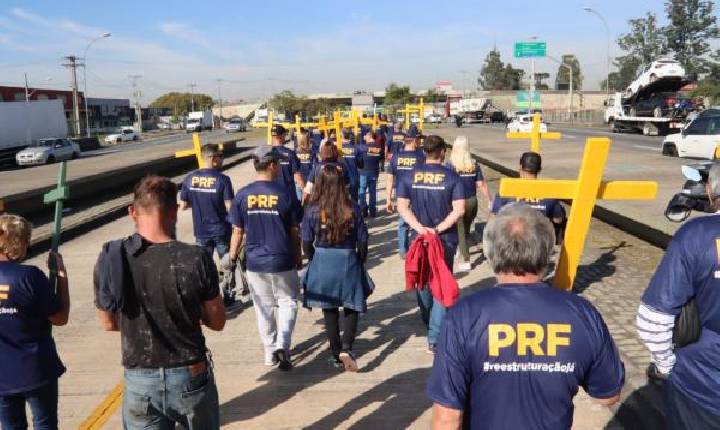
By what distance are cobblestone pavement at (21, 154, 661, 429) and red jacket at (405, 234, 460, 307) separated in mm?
758

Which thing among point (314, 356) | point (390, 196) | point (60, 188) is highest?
point (60, 188)

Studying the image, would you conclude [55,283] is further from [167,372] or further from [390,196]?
[390,196]

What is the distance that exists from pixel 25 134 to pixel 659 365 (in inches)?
1545

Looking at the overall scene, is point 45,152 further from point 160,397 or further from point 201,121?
point 201,121

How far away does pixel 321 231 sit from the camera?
512 cm

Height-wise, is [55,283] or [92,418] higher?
[55,283]

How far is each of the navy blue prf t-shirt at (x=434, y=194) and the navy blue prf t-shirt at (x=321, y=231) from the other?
68 cm

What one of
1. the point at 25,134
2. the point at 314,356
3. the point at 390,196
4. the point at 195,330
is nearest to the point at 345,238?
the point at 314,356

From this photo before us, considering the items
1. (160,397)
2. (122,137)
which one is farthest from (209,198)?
(122,137)

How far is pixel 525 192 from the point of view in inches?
95.4

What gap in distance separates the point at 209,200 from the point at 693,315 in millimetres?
5080

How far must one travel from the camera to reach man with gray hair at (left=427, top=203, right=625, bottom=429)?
2.07m

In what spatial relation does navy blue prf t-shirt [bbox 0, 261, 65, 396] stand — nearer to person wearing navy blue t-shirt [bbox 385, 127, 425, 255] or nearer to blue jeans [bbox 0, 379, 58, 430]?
blue jeans [bbox 0, 379, 58, 430]

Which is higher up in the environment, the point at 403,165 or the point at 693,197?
the point at 693,197
